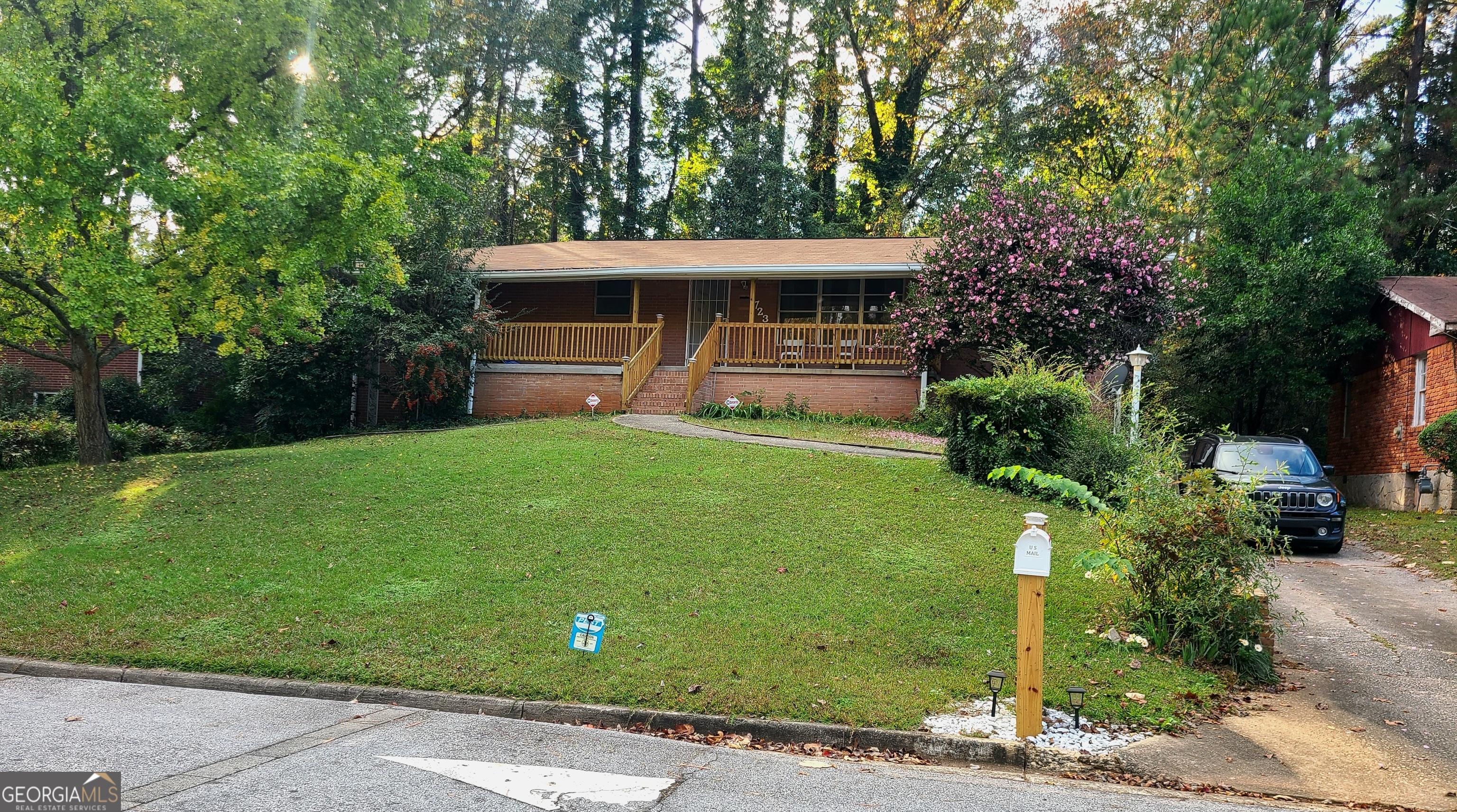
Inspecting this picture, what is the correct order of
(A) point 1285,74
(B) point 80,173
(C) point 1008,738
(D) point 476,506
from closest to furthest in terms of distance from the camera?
(C) point 1008,738
(D) point 476,506
(B) point 80,173
(A) point 1285,74

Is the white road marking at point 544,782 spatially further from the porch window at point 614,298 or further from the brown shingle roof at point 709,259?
the porch window at point 614,298

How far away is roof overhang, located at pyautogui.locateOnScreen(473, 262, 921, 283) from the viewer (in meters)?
21.6

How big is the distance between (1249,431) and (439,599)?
21.6 m

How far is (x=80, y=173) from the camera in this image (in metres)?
12.8

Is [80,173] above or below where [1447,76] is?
below

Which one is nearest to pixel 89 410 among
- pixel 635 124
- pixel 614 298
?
pixel 614 298

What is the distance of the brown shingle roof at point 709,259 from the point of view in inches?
865

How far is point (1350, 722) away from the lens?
6441mm

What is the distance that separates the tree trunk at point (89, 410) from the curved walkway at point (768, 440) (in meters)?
8.52

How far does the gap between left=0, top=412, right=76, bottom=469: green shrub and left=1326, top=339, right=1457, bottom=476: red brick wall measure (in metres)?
23.6

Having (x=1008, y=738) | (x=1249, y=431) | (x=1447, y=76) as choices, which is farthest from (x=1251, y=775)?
(x=1447, y=76)

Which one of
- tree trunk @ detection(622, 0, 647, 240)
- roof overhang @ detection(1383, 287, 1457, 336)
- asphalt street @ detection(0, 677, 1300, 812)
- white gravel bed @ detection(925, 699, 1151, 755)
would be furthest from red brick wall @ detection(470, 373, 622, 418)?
tree trunk @ detection(622, 0, 647, 240)

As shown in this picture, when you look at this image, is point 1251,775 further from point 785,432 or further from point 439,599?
point 785,432

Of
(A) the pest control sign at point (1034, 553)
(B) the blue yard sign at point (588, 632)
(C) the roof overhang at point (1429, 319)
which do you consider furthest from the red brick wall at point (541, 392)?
(A) the pest control sign at point (1034, 553)
